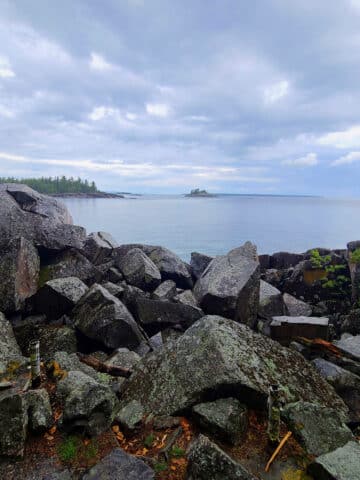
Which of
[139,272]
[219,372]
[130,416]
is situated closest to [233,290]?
[139,272]

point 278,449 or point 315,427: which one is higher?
point 315,427

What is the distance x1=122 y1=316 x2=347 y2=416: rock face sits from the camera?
5547 mm

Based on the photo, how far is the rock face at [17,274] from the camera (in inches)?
380

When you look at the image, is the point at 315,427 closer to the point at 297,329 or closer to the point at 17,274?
the point at 297,329

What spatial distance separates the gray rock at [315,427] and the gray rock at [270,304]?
839 centimetres

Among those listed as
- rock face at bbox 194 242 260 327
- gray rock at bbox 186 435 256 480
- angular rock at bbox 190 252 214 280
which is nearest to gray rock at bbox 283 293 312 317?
rock face at bbox 194 242 260 327

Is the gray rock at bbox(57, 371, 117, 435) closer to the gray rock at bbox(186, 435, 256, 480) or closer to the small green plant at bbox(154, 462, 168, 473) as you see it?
the small green plant at bbox(154, 462, 168, 473)

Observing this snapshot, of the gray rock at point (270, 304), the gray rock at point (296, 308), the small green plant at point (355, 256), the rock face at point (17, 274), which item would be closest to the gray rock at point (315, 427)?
the rock face at point (17, 274)

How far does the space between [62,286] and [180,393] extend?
598cm

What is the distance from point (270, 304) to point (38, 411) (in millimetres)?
10471

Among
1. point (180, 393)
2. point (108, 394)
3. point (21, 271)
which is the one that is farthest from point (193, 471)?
point (21, 271)

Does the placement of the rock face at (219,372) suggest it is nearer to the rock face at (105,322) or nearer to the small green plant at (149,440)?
the small green plant at (149,440)

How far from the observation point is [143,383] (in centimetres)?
623

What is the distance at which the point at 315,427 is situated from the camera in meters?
4.98
